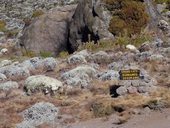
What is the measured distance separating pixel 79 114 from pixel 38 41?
18.1m

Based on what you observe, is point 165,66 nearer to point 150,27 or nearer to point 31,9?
point 150,27

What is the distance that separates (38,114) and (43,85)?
7.44 feet

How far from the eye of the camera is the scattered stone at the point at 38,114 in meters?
17.2

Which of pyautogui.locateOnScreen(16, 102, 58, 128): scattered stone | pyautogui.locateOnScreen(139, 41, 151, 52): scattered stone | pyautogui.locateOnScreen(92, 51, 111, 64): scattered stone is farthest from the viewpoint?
pyautogui.locateOnScreen(139, 41, 151, 52): scattered stone

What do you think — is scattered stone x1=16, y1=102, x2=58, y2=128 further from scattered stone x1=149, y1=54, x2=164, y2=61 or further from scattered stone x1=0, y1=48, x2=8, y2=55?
scattered stone x1=0, y1=48, x2=8, y2=55

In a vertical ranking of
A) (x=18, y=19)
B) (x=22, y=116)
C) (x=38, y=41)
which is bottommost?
(x=18, y=19)

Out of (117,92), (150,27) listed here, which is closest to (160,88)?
(117,92)

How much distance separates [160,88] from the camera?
18344 mm

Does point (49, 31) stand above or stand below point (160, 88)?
below

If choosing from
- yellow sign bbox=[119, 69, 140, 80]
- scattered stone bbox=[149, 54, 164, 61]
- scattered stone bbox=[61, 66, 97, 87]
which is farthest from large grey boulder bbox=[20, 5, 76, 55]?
yellow sign bbox=[119, 69, 140, 80]

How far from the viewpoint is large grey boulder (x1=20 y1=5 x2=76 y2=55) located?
113ft

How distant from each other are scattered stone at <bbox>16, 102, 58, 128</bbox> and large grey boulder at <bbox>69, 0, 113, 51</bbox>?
12.7 m

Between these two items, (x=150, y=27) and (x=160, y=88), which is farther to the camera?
(x=150, y=27)

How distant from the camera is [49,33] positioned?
35.2m
